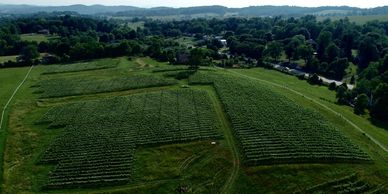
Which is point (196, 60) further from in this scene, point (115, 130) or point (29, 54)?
point (29, 54)

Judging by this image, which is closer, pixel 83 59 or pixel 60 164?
pixel 60 164

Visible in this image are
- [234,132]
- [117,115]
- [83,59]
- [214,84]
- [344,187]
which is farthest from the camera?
[83,59]

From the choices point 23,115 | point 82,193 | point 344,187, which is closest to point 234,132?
point 344,187

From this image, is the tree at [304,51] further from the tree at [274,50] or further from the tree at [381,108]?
the tree at [381,108]

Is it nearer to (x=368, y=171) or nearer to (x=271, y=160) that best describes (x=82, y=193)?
(x=271, y=160)

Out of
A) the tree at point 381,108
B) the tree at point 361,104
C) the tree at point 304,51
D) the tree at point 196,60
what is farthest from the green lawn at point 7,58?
the tree at point 381,108

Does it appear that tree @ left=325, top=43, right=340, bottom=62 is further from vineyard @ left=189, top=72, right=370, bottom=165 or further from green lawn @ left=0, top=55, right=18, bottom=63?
green lawn @ left=0, top=55, right=18, bottom=63

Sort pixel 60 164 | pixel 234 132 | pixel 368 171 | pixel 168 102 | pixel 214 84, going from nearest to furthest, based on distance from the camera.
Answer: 1. pixel 368 171
2. pixel 60 164
3. pixel 234 132
4. pixel 168 102
5. pixel 214 84
